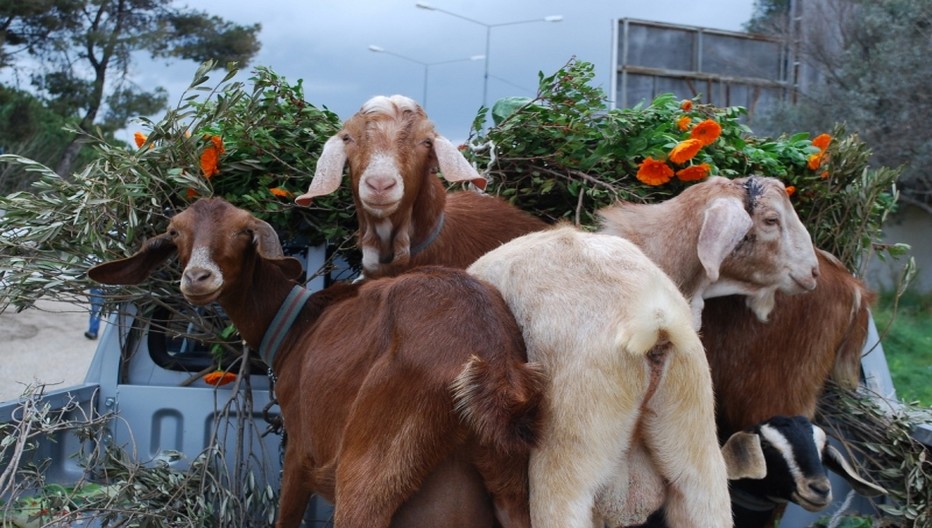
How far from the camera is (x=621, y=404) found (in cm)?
268

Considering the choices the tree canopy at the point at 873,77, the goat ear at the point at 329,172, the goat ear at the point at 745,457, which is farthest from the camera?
the tree canopy at the point at 873,77

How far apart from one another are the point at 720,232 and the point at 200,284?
1760 millimetres

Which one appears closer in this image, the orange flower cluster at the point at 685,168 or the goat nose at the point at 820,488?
the goat nose at the point at 820,488

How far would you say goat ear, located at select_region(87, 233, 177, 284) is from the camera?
12.2 ft

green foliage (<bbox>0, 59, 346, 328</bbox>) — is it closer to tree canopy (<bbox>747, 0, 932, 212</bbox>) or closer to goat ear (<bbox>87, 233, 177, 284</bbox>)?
goat ear (<bbox>87, 233, 177, 284</bbox>)

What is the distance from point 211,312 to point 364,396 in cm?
171

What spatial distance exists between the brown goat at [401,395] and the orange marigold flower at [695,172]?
1568mm

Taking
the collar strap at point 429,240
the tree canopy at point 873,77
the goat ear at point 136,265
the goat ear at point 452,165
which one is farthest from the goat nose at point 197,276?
the tree canopy at point 873,77

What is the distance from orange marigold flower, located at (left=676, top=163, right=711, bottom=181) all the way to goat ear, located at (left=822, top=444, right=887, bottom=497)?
4.33ft

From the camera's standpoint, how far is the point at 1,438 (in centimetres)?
394

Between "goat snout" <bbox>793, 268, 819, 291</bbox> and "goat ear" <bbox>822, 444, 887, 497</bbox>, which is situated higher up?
"goat snout" <bbox>793, 268, 819, 291</bbox>

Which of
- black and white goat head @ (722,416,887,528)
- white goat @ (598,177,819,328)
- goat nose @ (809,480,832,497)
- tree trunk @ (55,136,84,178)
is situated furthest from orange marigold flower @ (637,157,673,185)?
tree trunk @ (55,136,84,178)

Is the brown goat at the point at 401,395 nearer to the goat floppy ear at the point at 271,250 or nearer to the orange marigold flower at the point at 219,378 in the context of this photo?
the goat floppy ear at the point at 271,250

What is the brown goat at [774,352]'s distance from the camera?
379cm
